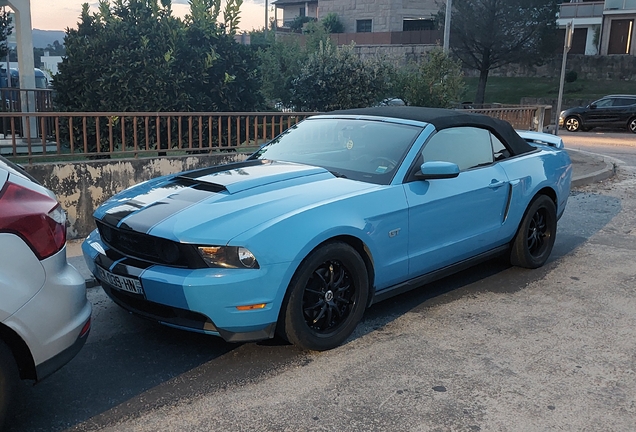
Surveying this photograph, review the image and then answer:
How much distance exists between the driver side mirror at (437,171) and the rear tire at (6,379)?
9.70 ft

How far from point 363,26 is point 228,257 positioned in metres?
48.5

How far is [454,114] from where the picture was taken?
5359mm

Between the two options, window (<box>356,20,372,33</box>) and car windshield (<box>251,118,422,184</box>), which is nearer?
car windshield (<box>251,118,422,184</box>)

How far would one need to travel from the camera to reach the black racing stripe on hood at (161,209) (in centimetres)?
382

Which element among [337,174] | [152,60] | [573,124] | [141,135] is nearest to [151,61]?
[152,60]

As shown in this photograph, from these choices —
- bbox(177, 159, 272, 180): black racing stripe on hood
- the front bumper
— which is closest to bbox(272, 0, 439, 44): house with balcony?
bbox(177, 159, 272, 180): black racing stripe on hood

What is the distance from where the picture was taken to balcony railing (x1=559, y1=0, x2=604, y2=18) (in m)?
43.7

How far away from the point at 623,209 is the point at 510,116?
196 inches

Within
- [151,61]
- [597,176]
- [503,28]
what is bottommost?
[597,176]

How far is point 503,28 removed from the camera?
104ft

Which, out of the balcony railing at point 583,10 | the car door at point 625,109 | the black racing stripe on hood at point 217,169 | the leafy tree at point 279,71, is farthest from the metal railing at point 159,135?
the balcony railing at point 583,10

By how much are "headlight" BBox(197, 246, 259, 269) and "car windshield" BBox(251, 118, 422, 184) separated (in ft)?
4.18

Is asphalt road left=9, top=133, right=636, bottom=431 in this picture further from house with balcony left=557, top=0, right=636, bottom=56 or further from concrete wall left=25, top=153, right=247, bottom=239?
house with balcony left=557, top=0, right=636, bottom=56

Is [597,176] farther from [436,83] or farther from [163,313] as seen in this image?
[163,313]
